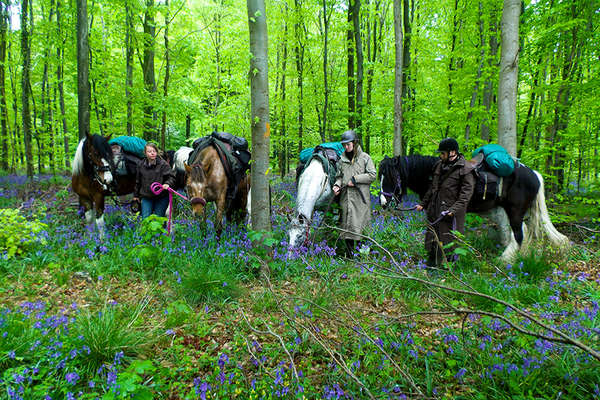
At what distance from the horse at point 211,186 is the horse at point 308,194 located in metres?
1.37

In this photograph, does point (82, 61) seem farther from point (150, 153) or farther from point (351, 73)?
point (351, 73)

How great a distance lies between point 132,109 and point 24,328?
28.6 ft

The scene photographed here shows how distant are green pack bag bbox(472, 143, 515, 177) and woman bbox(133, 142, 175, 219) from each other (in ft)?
18.0

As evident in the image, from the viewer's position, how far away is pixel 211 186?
498cm

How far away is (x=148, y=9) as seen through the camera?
905 cm

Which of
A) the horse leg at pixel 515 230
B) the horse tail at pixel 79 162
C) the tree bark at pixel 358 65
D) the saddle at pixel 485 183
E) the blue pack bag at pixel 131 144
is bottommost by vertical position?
the horse leg at pixel 515 230

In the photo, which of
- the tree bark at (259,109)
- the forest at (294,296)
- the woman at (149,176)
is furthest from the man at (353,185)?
the woman at (149,176)

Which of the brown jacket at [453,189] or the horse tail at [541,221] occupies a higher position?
the brown jacket at [453,189]

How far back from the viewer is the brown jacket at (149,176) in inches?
212

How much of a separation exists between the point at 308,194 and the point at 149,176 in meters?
3.02

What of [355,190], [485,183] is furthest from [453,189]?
[355,190]

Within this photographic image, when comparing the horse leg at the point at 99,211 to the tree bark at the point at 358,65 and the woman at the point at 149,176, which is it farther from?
the tree bark at the point at 358,65

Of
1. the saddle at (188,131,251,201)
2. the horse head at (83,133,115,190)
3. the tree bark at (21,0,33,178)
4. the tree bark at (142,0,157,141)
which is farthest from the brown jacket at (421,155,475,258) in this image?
the tree bark at (21,0,33,178)

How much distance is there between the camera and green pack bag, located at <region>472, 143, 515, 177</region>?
473cm
